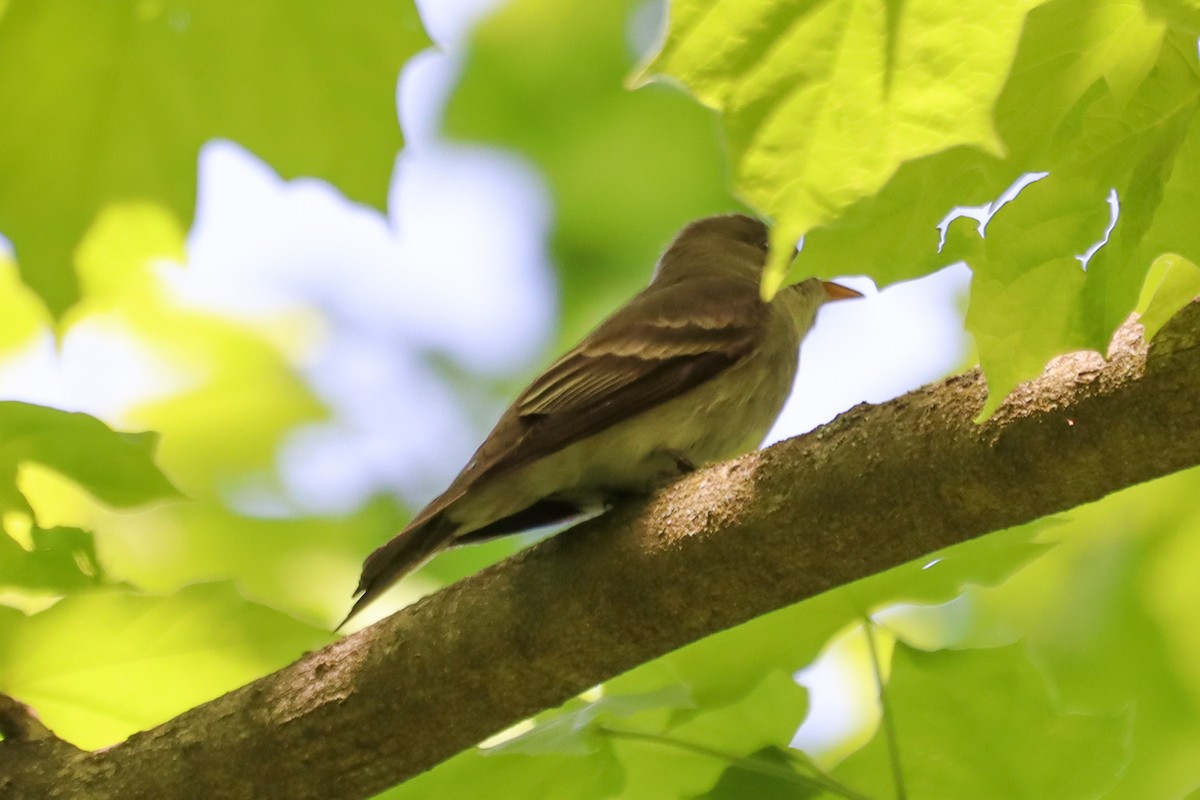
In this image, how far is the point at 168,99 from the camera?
2361 mm

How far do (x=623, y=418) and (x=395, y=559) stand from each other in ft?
2.58

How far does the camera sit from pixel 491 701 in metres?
2.56

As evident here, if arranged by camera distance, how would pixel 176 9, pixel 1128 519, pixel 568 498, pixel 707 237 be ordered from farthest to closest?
pixel 707 237 → pixel 1128 519 → pixel 568 498 → pixel 176 9

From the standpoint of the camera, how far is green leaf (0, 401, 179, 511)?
242cm

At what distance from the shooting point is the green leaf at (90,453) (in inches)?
Result: 95.2

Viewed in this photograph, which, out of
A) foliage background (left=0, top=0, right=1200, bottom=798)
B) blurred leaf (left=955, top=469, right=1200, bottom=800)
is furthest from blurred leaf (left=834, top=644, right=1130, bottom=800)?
blurred leaf (left=955, top=469, right=1200, bottom=800)

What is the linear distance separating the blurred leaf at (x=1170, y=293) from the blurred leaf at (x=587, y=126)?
460 centimetres

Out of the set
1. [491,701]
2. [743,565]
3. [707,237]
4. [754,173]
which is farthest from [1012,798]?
[707,237]

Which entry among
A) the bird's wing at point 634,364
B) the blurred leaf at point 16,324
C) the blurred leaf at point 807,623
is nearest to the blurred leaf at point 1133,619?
the bird's wing at point 634,364

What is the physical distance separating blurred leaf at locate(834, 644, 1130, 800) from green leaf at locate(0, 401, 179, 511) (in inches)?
57.9

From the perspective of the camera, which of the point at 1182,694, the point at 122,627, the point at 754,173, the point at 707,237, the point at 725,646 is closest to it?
the point at 754,173

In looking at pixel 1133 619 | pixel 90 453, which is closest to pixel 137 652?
pixel 90 453

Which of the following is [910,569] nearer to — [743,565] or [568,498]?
[743,565]

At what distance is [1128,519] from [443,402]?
4111 mm
